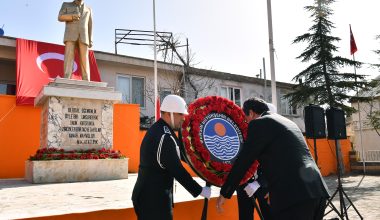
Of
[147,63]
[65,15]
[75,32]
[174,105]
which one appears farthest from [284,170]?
[147,63]

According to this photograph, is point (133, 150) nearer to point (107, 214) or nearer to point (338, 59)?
point (107, 214)

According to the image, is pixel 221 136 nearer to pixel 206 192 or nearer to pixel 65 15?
pixel 206 192

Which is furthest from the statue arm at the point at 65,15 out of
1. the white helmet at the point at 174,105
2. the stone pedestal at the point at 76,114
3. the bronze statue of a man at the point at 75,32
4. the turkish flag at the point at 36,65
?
the white helmet at the point at 174,105

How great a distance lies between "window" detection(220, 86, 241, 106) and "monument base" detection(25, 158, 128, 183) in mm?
13100

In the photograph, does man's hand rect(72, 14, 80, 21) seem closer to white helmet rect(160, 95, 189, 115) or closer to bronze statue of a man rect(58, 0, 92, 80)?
bronze statue of a man rect(58, 0, 92, 80)

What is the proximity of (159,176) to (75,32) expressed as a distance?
26.0ft

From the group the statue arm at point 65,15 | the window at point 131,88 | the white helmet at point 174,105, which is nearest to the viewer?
the white helmet at point 174,105

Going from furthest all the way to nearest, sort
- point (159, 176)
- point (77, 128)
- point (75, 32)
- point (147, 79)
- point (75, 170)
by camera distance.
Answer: point (147, 79), point (75, 32), point (77, 128), point (75, 170), point (159, 176)

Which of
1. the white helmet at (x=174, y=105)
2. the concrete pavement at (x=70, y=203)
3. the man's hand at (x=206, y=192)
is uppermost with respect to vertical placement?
the white helmet at (x=174, y=105)

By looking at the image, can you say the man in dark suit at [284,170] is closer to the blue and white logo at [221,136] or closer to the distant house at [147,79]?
the blue and white logo at [221,136]

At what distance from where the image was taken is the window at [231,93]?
21609mm

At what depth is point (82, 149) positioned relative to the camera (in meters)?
9.16

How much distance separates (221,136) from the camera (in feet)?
13.5

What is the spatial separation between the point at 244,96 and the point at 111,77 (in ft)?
30.0
